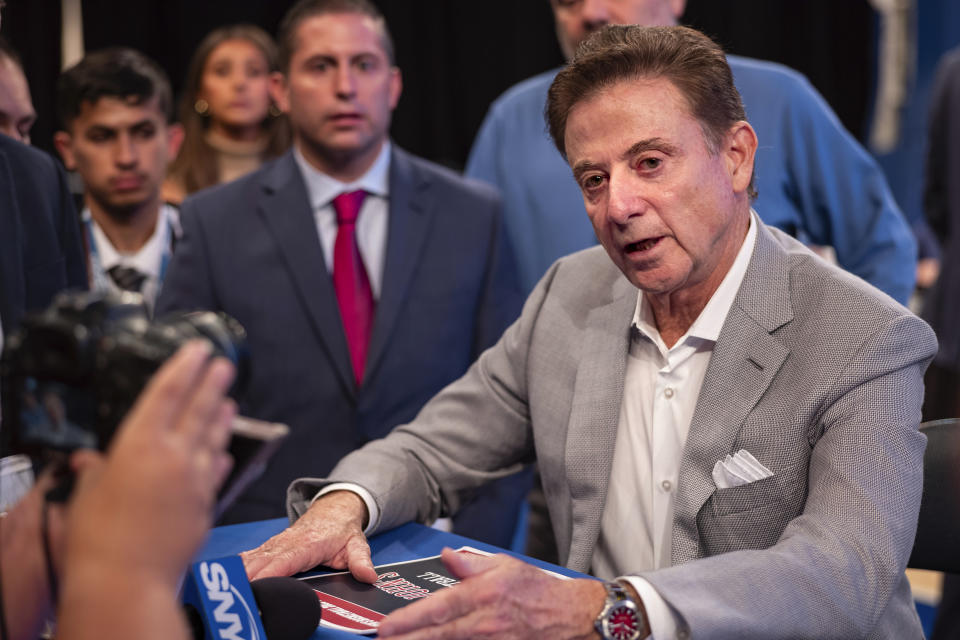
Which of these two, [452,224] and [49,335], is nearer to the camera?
[49,335]

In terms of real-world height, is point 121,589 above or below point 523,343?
above

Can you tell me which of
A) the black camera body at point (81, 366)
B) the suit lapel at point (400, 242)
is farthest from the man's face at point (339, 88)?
the black camera body at point (81, 366)

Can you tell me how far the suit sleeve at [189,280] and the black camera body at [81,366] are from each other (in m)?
1.65

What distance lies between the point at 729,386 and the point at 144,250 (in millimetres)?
1743

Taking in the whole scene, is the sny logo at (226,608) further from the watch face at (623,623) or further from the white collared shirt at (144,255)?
the white collared shirt at (144,255)

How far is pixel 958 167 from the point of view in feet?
12.1

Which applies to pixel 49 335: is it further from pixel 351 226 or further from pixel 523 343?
pixel 351 226

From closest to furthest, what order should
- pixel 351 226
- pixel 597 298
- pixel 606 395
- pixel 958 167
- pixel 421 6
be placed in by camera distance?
pixel 606 395 → pixel 597 298 → pixel 351 226 → pixel 958 167 → pixel 421 6

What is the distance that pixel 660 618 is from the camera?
1.29m

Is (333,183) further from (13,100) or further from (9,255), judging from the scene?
(9,255)

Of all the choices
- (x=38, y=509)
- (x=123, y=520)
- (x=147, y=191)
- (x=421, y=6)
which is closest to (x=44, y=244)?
(x=147, y=191)

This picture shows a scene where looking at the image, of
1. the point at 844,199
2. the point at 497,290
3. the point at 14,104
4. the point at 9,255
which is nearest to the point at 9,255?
the point at 9,255

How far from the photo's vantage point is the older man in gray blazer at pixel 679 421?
4.40ft

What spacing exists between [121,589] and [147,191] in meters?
2.12
